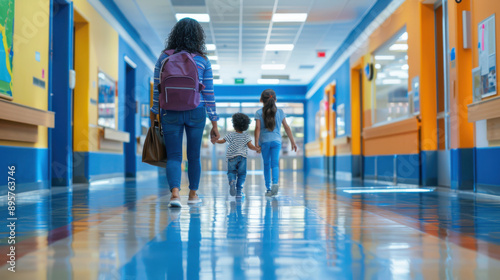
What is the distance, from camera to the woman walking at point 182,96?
354 cm

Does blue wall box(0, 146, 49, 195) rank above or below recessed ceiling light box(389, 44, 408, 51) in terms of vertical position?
below

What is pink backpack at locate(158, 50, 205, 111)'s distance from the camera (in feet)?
11.6

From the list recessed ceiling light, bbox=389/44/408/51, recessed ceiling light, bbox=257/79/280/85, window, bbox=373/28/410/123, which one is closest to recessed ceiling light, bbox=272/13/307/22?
window, bbox=373/28/410/123

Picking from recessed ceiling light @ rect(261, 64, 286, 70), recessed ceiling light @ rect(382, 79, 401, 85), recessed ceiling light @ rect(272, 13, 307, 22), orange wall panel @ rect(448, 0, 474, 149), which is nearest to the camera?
orange wall panel @ rect(448, 0, 474, 149)

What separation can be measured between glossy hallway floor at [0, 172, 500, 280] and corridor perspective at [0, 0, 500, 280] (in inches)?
0.5

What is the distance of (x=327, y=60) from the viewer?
1422 cm

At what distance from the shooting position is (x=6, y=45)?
4.86m

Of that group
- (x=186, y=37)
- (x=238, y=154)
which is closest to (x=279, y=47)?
(x=238, y=154)

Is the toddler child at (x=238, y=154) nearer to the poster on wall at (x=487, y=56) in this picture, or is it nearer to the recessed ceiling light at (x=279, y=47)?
the poster on wall at (x=487, y=56)

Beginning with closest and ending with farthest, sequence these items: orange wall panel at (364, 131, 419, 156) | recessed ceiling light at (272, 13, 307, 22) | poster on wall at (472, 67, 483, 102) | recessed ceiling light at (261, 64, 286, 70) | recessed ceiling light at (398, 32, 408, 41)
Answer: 1. poster on wall at (472, 67, 483, 102)
2. orange wall panel at (364, 131, 419, 156)
3. recessed ceiling light at (398, 32, 408, 41)
4. recessed ceiling light at (272, 13, 307, 22)
5. recessed ceiling light at (261, 64, 286, 70)

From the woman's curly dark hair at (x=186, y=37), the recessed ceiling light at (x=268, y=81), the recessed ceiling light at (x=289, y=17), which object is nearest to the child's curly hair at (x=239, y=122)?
the woman's curly dark hair at (x=186, y=37)

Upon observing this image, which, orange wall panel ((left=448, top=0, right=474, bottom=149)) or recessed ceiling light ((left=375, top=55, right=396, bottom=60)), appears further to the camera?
recessed ceiling light ((left=375, top=55, right=396, bottom=60))

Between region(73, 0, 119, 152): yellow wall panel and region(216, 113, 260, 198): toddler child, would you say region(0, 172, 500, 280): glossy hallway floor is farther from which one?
region(73, 0, 119, 152): yellow wall panel

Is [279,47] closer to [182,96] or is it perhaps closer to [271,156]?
[271,156]
